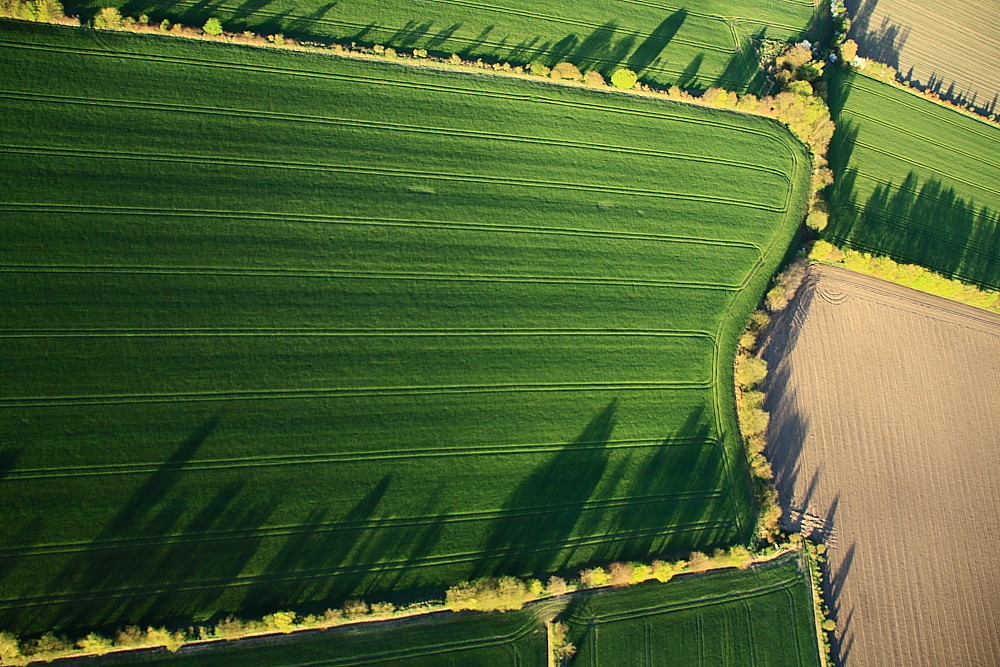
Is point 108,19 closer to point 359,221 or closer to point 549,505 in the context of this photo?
point 359,221

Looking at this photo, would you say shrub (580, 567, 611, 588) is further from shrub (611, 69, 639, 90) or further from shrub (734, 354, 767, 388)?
shrub (611, 69, 639, 90)

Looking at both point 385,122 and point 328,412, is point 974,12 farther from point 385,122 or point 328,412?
point 328,412

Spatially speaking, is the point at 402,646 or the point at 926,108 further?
the point at 926,108

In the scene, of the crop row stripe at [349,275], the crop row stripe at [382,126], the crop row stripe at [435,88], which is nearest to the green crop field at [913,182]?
the crop row stripe at [435,88]

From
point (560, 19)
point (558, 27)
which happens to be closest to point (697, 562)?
point (558, 27)

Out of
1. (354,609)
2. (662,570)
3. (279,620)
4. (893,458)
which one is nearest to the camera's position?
(279,620)

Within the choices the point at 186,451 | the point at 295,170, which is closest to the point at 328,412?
the point at 186,451
